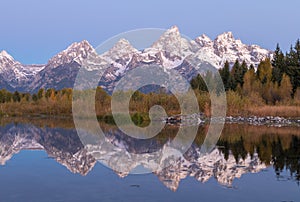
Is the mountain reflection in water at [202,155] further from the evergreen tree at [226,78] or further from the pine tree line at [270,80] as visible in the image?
the evergreen tree at [226,78]

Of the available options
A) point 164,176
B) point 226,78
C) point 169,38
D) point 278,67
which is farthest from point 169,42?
point 164,176

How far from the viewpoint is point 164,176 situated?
14273mm

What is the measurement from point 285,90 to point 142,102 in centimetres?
1760

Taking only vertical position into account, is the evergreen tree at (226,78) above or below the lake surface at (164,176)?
above

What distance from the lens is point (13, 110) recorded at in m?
75.4

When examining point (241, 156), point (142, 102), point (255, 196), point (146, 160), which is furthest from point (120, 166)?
point (142, 102)

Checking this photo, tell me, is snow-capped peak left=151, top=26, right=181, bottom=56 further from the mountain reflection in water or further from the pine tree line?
the mountain reflection in water

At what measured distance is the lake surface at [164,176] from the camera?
1155 cm

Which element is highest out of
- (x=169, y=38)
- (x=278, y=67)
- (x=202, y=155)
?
(x=169, y=38)

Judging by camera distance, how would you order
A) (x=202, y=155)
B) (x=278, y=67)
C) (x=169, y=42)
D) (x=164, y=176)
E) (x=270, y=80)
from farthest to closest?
(x=169, y=42) → (x=278, y=67) → (x=270, y=80) → (x=202, y=155) → (x=164, y=176)

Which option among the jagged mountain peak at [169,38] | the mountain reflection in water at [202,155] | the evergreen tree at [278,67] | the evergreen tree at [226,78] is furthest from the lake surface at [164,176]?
the jagged mountain peak at [169,38]

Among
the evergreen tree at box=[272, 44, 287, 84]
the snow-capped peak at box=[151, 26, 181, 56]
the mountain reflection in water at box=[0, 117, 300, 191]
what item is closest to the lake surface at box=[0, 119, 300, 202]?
the mountain reflection in water at box=[0, 117, 300, 191]

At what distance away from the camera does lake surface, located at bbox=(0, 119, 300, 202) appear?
37.9 ft

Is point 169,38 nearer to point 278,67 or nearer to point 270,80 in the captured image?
point 278,67
